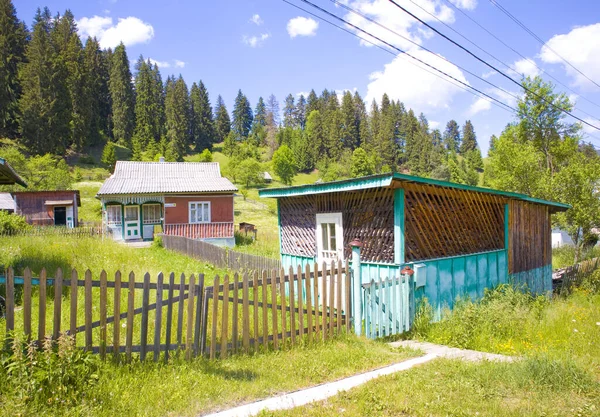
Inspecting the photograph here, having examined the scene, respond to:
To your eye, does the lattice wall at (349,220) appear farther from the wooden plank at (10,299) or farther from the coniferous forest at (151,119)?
the coniferous forest at (151,119)

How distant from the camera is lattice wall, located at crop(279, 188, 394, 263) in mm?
8211

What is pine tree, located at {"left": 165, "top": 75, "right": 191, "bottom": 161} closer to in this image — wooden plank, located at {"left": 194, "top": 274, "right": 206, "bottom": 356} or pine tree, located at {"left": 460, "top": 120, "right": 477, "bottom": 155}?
wooden plank, located at {"left": 194, "top": 274, "right": 206, "bottom": 356}

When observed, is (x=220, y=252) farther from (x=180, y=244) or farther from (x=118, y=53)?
(x=118, y=53)

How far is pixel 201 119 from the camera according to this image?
103 m

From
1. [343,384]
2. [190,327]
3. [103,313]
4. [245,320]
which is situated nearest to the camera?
[103,313]

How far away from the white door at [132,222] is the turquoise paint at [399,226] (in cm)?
2188

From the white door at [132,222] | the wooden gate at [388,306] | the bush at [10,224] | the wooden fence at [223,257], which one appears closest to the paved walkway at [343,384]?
the wooden gate at [388,306]

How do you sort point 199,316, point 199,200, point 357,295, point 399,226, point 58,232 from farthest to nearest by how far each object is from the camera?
point 199,200 < point 58,232 < point 399,226 < point 357,295 < point 199,316

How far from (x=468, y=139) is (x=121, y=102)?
325 feet

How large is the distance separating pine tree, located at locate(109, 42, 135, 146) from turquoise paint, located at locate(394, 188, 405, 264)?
81606 mm

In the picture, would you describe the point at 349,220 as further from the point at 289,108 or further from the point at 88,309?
the point at 289,108

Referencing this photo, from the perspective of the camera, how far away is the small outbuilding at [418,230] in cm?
809

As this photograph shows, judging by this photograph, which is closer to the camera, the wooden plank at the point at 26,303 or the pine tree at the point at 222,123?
the wooden plank at the point at 26,303

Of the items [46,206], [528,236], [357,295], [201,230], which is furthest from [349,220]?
[46,206]
